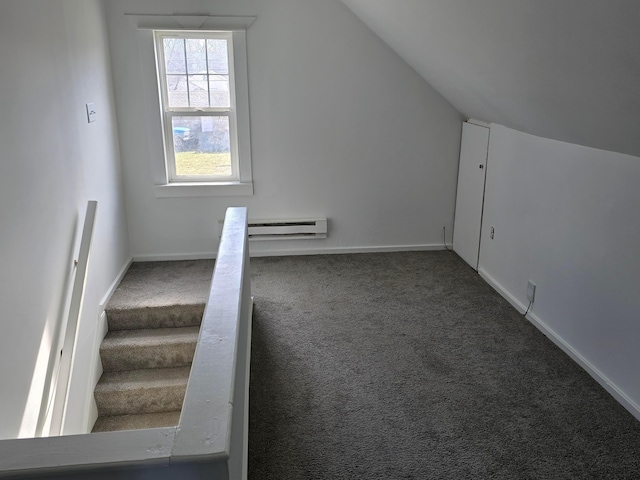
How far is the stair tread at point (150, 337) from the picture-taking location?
3.39m

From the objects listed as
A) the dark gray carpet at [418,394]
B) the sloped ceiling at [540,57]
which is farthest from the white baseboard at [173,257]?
the sloped ceiling at [540,57]

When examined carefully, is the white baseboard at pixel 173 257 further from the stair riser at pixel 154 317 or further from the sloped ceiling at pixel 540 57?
the sloped ceiling at pixel 540 57

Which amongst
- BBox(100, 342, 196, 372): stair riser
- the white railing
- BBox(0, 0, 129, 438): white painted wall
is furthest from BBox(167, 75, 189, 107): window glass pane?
the white railing

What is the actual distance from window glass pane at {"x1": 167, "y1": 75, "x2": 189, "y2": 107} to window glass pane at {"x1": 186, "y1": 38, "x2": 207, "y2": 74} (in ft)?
0.35

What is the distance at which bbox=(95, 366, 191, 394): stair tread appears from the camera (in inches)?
127

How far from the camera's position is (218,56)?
4.08 metres

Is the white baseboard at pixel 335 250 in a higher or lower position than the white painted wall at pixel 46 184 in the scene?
lower

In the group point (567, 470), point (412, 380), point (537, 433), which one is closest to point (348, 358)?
point (412, 380)

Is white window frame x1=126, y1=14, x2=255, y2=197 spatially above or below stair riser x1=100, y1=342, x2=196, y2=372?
above

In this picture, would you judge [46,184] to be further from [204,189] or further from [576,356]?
[576,356]

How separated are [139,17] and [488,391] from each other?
3.47 meters

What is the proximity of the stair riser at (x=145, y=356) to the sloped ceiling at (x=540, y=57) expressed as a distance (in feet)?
7.77

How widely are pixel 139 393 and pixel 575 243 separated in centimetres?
268

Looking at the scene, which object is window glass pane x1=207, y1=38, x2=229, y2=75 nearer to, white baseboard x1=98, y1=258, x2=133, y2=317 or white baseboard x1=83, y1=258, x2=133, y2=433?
white baseboard x1=98, y1=258, x2=133, y2=317
